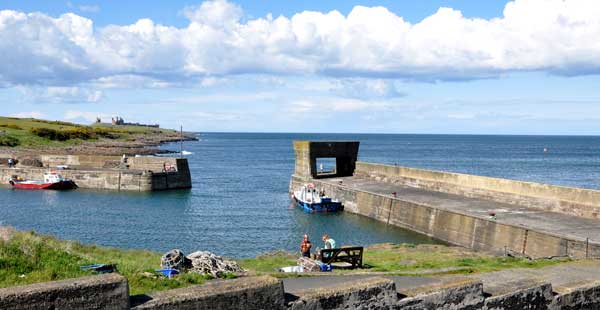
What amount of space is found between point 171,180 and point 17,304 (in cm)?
5474

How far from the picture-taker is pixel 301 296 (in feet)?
30.2

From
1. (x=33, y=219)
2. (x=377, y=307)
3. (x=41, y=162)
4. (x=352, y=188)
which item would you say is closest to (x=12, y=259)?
(x=377, y=307)

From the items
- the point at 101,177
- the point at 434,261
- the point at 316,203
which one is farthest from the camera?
the point at 101,177

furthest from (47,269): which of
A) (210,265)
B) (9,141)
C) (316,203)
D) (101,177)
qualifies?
(9,141)

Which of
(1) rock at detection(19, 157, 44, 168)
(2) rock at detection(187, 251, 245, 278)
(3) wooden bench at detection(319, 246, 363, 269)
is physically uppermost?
(2) rock at detection(187, 251, 245, 278)

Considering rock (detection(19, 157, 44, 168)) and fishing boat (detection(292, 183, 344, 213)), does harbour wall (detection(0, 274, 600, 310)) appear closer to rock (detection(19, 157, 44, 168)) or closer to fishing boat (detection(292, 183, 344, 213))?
fishing boat (detection(292, 183, 344, 213))

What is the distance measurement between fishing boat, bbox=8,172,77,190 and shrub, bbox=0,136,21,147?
1492 inches

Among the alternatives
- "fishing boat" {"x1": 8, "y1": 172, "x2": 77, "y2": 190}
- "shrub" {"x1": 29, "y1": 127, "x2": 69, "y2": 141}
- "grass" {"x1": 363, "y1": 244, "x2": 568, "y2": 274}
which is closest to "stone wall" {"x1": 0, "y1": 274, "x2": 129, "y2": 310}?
"grass" {"x1": 363, "y1": 244, "x2": 568, "y2": 274}

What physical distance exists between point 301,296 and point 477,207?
1103 inches

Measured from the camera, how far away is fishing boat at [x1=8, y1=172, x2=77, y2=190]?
197ft

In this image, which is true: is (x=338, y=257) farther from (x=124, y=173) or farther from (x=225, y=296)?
(x=124, y=173)

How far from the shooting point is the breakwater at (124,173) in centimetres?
5988

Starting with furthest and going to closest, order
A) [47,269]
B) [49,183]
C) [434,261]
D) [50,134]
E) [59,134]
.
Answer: [59,134]
[50,134]
[49,183]
[434,261]
[47,269]

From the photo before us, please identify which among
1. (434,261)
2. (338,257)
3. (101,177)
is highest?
(338,257)
